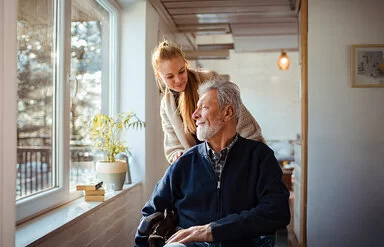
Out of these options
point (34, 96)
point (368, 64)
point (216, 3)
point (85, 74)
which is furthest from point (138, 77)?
point (368, 64)

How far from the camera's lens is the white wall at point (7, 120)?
5.59 ft

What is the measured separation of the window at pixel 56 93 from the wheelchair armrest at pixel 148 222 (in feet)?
2.16

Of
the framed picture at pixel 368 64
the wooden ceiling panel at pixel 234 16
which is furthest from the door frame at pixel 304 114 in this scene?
the wooden ceiling panel at pixel 234 16

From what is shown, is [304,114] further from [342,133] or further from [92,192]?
[92,192]

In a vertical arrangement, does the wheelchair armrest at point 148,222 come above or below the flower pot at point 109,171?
below

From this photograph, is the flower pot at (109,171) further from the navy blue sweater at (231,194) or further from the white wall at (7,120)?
the white wall at (7,120)

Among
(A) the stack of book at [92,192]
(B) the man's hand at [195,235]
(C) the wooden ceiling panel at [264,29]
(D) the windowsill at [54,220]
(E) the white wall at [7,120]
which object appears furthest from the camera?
(C) the wooden ceiling panel at [264,29]

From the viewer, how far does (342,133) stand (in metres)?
3.94

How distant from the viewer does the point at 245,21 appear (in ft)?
17.4

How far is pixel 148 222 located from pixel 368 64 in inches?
102

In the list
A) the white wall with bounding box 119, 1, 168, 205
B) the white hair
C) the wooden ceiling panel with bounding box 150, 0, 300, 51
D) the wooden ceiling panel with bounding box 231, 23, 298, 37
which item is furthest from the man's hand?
Answer: the wooden ceiling panel with bounding box 231, 23, 298, 37

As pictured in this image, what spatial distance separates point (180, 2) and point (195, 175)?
257 cm

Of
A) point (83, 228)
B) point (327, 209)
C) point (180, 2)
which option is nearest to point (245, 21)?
point (180, 2)

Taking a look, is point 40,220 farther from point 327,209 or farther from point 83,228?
point 327,209
